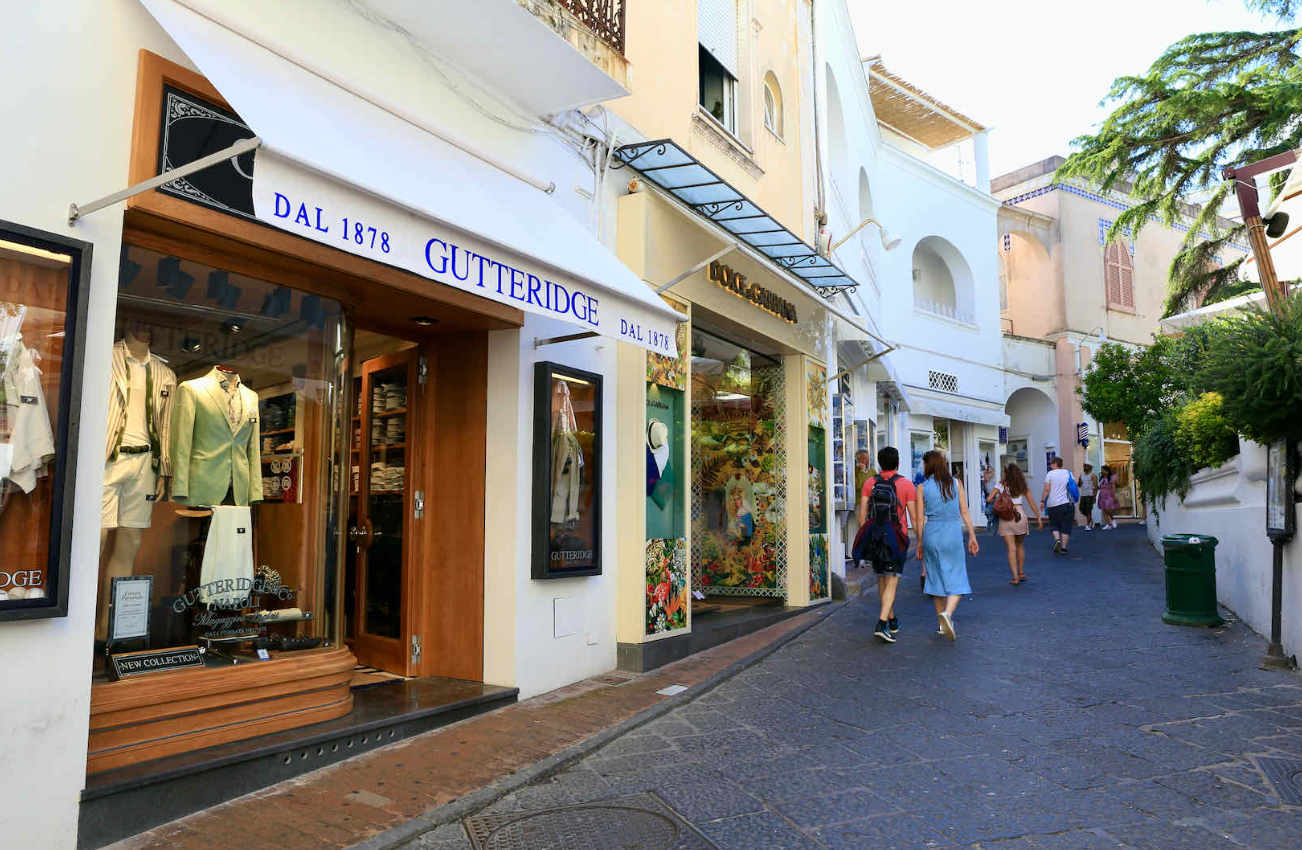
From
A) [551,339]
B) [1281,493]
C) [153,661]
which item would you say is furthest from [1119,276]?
[153,661]

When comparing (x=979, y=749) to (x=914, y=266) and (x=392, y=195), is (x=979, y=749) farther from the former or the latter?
(x=914, y=266)

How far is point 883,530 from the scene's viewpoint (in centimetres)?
841

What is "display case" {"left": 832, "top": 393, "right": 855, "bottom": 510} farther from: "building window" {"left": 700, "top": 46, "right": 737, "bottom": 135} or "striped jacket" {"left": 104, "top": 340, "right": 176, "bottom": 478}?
"striped jacket" {"left": 104, "top": 340, "right": 176, "bottom": 478}

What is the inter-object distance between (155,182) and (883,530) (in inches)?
263

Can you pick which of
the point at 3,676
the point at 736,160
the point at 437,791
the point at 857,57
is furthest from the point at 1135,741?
the point at 857,57

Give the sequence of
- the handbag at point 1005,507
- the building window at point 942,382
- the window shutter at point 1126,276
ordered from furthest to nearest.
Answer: the window shutter at point 1126,276
the building window at point 942,382
the handbag at point 1005,507

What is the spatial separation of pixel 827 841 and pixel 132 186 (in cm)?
404

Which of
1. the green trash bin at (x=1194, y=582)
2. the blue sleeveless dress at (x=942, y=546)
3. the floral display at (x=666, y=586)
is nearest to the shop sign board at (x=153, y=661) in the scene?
the floral display at (x=666, y=586)

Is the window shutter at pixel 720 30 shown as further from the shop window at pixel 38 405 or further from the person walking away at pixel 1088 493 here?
the person walking away at pixel 1088 493

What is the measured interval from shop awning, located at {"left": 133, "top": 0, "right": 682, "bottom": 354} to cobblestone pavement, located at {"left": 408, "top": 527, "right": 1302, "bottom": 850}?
2627mm

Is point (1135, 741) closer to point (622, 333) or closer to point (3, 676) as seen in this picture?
point (622, 333)

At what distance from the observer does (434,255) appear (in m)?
4.38

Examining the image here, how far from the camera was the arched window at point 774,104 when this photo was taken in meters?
11.5

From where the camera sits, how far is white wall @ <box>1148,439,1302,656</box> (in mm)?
6781
